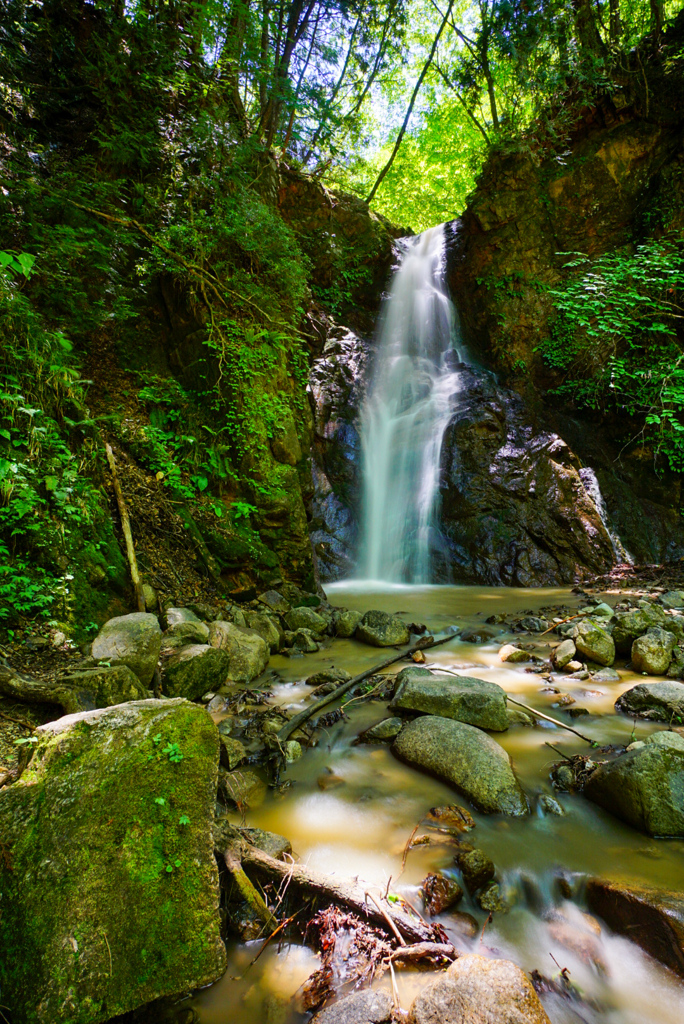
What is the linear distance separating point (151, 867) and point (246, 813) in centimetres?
108

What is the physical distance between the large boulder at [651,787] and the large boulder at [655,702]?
993 millimetres

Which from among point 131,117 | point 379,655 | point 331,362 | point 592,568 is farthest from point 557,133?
point 379,655

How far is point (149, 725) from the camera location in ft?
5.43

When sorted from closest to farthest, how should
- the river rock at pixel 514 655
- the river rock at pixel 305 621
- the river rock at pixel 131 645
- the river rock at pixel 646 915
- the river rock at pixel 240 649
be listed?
the river rock at pixel 646 915
the river rock at pixel 131 645
the river rock at pixel 240 649
the river rock at pixel 514 655
the river rock at pixel 305 621

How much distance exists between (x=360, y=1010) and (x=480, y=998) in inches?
14.7

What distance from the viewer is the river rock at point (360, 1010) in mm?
1367

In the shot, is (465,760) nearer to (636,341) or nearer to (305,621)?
(305,621)

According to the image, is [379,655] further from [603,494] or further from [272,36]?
[272,36]

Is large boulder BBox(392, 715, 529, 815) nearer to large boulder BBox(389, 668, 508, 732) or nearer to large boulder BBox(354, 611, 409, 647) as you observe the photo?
large boulder BBox(389, 668, 508, 732)

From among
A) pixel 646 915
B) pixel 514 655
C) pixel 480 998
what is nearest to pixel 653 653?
pixel 514 655

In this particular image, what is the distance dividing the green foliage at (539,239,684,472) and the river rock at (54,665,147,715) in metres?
9.78

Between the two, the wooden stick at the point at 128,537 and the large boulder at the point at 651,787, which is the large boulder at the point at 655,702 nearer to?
the large boulder at the point at 651,787

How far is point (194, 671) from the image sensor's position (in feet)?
10.9

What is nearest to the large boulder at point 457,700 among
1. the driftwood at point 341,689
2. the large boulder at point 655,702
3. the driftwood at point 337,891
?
the driftwood at point 341,689
